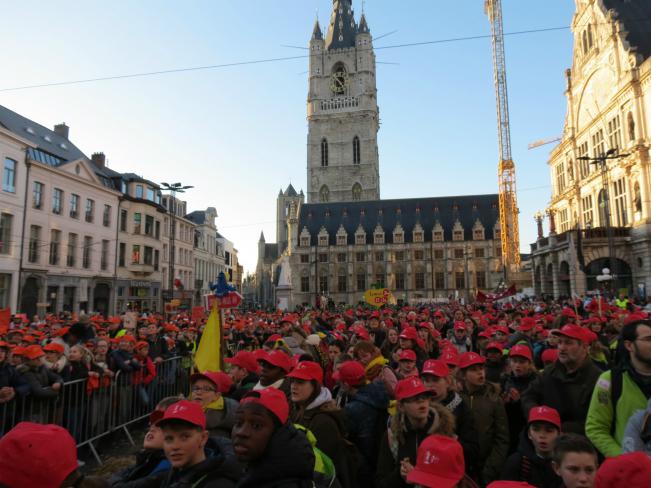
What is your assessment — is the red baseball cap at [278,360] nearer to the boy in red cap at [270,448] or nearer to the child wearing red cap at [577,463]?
the boy in red cap at [270,448]

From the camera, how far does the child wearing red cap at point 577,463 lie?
8.53ft

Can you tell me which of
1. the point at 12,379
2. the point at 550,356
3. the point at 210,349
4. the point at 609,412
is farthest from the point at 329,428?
the point at 12,379

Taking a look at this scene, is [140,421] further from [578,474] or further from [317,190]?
[317,190]

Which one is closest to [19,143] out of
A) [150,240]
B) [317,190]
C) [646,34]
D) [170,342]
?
[150,240]

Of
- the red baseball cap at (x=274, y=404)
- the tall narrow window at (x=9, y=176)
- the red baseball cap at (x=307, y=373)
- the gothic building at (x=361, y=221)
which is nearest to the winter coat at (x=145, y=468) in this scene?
the red baseball cap at (x=274, y=404)

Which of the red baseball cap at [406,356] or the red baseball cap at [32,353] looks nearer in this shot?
the red baseball cap at [406,356]

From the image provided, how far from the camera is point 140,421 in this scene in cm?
925

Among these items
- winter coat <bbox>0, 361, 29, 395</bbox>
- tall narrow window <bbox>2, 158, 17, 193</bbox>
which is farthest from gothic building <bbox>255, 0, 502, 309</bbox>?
winter coat <bbox>0, 361, 29, 395</bbox>

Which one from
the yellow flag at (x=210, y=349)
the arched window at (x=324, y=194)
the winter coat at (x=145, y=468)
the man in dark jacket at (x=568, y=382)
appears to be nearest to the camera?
the winter coat at (x=145, y=468)

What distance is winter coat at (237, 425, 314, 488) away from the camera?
8.26ft

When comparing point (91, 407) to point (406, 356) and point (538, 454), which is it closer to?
point (406, 356)

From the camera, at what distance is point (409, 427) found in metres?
3.58

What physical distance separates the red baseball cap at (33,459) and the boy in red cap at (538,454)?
3.10 meters

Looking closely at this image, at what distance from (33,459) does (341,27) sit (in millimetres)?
104677
